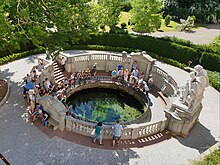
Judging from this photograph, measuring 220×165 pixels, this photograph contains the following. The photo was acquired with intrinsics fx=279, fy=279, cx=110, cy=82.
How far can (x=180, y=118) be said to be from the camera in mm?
18375

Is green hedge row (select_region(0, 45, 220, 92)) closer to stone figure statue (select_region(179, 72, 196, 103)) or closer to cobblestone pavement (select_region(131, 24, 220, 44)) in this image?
stone figure statue (select_region(179, 72, 196, 103))

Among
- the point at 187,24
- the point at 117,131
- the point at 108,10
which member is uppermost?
the point at 108,10

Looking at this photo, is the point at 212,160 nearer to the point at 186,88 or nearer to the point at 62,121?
the point at 186,88

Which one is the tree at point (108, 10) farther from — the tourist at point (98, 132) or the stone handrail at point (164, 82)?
the tourist at point (98, 132)

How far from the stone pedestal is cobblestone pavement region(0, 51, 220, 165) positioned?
552 mm

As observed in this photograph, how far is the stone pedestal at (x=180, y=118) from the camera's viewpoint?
715 inches

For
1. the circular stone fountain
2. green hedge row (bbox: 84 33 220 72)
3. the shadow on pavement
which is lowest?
the circular stone fountain

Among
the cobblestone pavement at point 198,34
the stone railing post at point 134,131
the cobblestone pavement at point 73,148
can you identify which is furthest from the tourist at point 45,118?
the cobblestone pavement at point 198,34

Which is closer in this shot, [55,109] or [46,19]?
[55,109]

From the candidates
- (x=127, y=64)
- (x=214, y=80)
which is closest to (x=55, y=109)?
(x=127, y=64)

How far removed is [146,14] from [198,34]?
1395 cm

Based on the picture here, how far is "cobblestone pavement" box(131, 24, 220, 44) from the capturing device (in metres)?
41.1

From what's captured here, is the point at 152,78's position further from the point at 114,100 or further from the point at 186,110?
the point at 186,110

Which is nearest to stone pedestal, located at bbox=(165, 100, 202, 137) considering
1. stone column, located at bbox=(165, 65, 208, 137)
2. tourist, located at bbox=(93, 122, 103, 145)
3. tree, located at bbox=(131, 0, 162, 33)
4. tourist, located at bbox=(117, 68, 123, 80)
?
stone column, located at bbox=(165, 65, 208, 137)
